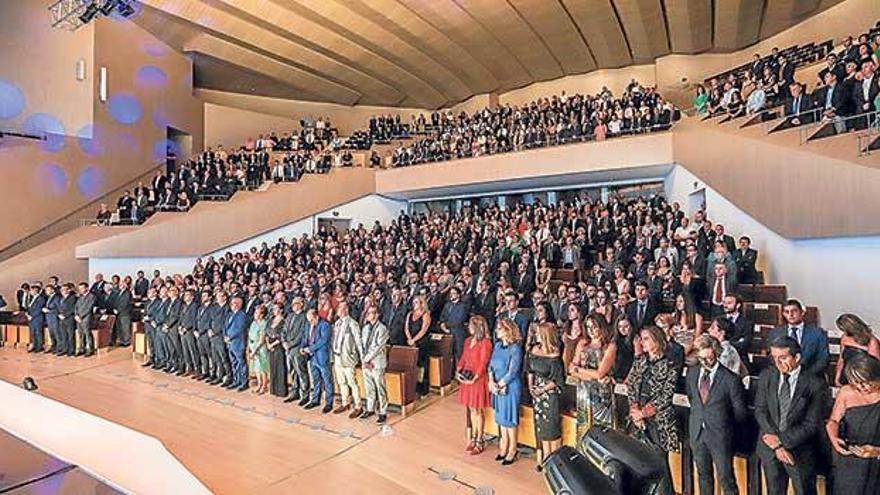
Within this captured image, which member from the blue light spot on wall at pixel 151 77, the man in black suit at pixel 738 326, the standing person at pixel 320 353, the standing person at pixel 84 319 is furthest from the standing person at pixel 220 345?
the blue light spot on wall at pixel 151 77

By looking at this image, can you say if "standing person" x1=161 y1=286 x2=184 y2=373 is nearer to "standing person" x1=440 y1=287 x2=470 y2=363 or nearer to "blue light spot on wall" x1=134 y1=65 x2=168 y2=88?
"standing person" x1=440 y1=287 x2=470 y2=363

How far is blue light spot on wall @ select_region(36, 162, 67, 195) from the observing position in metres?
13.2

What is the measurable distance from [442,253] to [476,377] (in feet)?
18.8

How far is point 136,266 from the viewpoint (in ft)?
43.2

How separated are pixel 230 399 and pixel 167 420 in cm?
87

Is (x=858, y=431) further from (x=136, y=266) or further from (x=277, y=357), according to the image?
(x=136, y=266)

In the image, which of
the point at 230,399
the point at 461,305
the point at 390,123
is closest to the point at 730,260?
the point at 461,305

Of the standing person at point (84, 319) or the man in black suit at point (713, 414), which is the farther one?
the standing person at point (84, 319)

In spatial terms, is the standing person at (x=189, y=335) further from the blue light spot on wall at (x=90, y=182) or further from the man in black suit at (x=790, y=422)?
the blue light spot on wall at (x=90, y=182)

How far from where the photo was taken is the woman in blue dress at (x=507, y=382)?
4.71m

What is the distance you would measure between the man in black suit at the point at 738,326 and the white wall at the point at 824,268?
1779mm

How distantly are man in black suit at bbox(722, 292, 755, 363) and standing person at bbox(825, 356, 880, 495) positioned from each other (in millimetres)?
2266

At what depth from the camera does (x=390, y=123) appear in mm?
18266

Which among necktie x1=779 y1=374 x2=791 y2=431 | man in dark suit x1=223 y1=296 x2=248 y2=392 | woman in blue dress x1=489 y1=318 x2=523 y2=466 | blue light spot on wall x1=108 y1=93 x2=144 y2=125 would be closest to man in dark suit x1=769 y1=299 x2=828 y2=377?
necktie x1=779 y1=374 x2=791 y2=431
